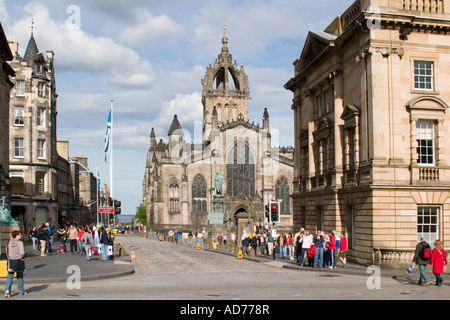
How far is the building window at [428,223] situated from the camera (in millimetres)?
25000

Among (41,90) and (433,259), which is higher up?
(41,90)

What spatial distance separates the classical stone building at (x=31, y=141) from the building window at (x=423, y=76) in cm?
3709

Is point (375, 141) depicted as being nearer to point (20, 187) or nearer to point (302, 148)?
point (302, 148)

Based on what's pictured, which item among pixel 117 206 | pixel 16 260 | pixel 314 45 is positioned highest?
pixel 314 45

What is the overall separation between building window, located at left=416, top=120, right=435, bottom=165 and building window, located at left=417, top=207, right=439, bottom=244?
208 cm

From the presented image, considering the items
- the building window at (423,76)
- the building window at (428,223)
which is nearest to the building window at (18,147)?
the building window at (423,76)

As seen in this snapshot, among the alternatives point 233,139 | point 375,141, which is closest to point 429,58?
point 375,141

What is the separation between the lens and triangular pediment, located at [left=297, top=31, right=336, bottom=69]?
30.3 meters

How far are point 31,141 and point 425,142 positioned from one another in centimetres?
3799

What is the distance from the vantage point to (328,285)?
712 inches

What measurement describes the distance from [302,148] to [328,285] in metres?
18.5

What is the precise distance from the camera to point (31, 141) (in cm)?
5338

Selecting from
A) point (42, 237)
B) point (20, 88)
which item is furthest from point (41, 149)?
point (42, 237)

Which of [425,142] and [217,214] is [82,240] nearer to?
[425,142]
